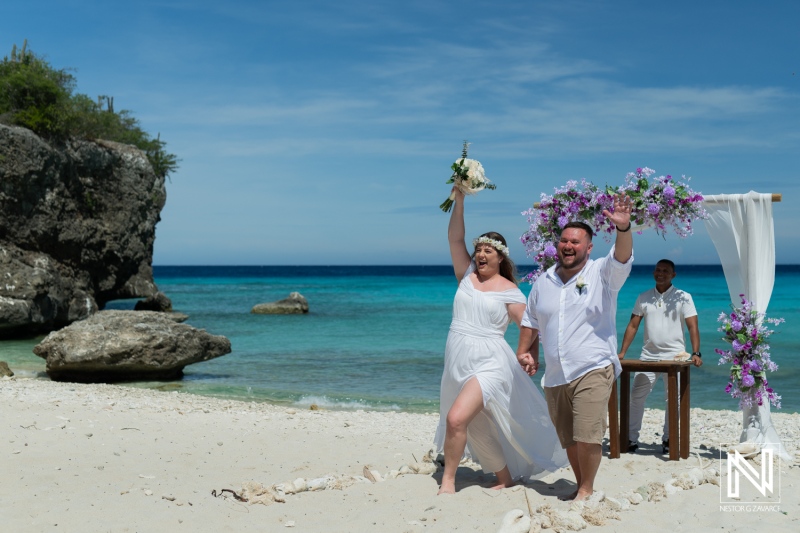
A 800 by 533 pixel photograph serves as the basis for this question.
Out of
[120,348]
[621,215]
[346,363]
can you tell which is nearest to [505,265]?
[621,215]

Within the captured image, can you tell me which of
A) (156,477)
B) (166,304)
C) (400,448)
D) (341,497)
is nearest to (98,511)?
(156,477)

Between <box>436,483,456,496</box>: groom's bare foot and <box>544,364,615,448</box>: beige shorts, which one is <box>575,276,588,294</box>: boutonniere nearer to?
<box>544,364,615,448</box>: beige shorts

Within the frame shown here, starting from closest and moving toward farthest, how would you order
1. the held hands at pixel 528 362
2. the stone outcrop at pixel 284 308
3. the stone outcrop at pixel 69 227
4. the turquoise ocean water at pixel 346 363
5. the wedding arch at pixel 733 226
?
the held hands at pixel 528 362 < the wedding arch at pixel 733 226 < the turquoise ocean water at pixel 346 363 < the stone outcrop at pixel 69 227 < the stone outcrop at pixel 284 308

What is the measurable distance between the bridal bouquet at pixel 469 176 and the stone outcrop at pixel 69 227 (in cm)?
1902

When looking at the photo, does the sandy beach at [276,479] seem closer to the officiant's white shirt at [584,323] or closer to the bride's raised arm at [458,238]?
→ the officiant's white shirt at [584,323]

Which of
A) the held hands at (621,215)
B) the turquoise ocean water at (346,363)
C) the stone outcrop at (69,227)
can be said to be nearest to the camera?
the held hands at (621,215)

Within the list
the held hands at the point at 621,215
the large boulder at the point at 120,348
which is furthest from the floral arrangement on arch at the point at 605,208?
the large boulder at the point at 120,348

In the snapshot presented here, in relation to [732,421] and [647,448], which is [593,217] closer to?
[647,448]

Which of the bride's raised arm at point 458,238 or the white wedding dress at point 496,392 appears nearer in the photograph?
the white wedding dress at point 496,392

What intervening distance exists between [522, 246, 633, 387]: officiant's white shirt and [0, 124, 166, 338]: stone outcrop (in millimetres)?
19962

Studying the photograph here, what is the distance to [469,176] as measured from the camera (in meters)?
6.39

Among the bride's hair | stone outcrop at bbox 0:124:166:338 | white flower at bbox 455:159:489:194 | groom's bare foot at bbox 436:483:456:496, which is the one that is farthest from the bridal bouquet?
stone outcrop at bbox 0:124:166:338

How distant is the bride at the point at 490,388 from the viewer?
232 inches

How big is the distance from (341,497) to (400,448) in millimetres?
2198
